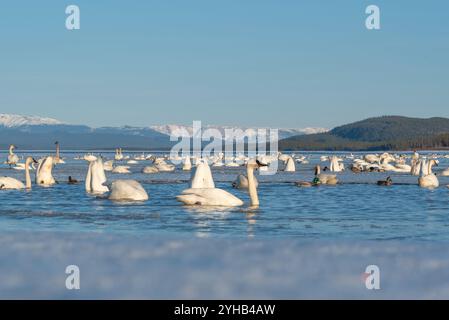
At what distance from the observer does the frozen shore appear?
856 cm

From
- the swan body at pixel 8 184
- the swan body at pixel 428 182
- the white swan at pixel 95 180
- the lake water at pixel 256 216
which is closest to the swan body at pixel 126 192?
the lake water at pixel 256 216

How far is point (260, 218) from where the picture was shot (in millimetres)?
16781

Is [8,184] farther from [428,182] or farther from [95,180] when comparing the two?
[428,182]

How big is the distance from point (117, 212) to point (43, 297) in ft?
31.3

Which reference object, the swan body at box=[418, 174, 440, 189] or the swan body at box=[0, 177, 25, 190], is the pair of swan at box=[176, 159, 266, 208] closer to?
the swan body at box=[0, 177, 25, 190]

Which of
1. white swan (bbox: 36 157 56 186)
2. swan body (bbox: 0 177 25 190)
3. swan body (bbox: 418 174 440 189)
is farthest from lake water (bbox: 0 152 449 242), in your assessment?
white swan (bbox: 36 157 56 186)

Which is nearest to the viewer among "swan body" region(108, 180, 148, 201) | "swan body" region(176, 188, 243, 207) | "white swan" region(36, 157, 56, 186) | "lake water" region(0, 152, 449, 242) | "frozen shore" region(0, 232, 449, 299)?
"frozen shore" region(0, 232, 449, 299)

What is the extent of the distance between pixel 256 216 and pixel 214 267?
721cm

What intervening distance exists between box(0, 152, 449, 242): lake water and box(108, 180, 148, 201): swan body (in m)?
0.27

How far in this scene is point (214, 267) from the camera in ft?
32.9

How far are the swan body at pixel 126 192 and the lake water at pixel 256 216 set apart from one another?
274 mm
